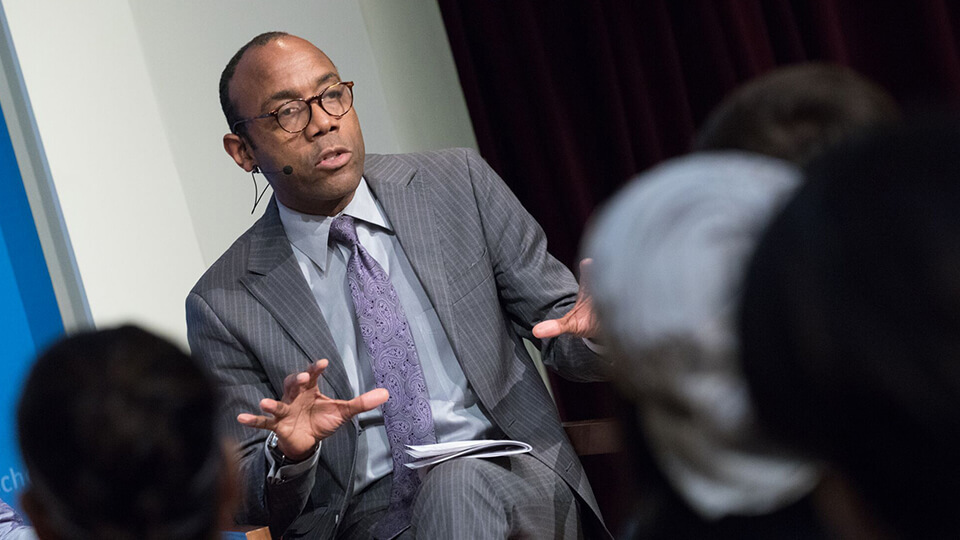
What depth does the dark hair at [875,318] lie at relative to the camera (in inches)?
20.2

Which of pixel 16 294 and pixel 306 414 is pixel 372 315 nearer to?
pixel 306 414

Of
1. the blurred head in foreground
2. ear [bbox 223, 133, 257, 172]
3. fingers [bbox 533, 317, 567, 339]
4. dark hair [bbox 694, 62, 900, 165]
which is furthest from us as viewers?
ear [bbox 223, 133, 257, 172]

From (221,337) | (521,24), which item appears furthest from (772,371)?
(521,24)

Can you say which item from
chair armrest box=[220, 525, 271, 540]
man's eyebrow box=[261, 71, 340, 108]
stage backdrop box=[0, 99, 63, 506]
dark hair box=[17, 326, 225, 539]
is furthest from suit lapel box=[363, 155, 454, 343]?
dark hair box=[17, 326, 225, 539]

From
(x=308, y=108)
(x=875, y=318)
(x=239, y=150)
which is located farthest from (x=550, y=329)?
(x=875, y=318)

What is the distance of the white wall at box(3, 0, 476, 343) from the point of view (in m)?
2.74

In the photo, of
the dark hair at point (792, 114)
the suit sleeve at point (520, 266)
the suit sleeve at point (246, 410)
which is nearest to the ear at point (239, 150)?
the suit sleeve at point (246, 410)

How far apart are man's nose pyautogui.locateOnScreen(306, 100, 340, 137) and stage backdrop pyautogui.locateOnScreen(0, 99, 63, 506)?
94 cm

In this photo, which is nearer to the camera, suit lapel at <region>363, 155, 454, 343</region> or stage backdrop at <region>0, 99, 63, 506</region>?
suit lapel at <region>363, 155, 454, 343</region>

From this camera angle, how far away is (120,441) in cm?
85

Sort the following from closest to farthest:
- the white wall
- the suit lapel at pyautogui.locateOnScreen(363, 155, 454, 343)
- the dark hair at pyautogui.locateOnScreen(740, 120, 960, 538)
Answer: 1. the dark hair at pyautogui.locateOnScreen(740, 120, 960, 538)
2. the suit lapel at pyautogui.locateOnScreen(363, 155, 454, 343)
3. the white wall

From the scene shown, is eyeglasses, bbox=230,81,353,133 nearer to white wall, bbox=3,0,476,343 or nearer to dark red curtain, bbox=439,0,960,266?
white wall, bbox=3,0,476,343

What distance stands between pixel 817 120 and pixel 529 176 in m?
2.08

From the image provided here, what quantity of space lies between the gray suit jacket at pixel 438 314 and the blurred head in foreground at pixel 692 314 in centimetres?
129
